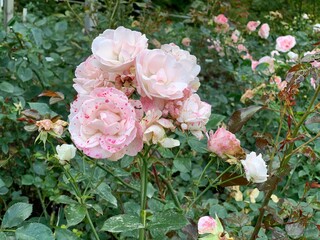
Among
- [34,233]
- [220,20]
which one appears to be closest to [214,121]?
[34,233]

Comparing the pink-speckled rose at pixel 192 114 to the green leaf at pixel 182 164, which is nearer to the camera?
the pink-speckled rose at pixel 192 114

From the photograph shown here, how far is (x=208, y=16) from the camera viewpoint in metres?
3.62

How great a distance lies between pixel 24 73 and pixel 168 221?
1320 mm

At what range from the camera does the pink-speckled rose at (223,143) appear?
1.16 m

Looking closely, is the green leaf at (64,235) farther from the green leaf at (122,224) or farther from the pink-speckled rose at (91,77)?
the pink-speckled rose at (91,77)

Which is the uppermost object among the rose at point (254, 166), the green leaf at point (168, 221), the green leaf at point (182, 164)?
the rose at point (254, 166)

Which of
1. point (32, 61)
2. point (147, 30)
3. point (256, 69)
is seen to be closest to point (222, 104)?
point (256, 69)

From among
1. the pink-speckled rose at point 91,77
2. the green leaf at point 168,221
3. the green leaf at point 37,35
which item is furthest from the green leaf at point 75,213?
the green leaf at point 37,35

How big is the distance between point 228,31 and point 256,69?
0.61 m

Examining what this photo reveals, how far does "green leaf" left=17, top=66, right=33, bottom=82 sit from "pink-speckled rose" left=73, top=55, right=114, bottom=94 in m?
1.24

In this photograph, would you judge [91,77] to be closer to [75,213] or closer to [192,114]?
[192,114]

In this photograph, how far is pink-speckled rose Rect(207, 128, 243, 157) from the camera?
1161mm

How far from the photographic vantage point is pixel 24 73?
2.28m

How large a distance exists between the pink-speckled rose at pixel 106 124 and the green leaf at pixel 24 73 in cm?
133
